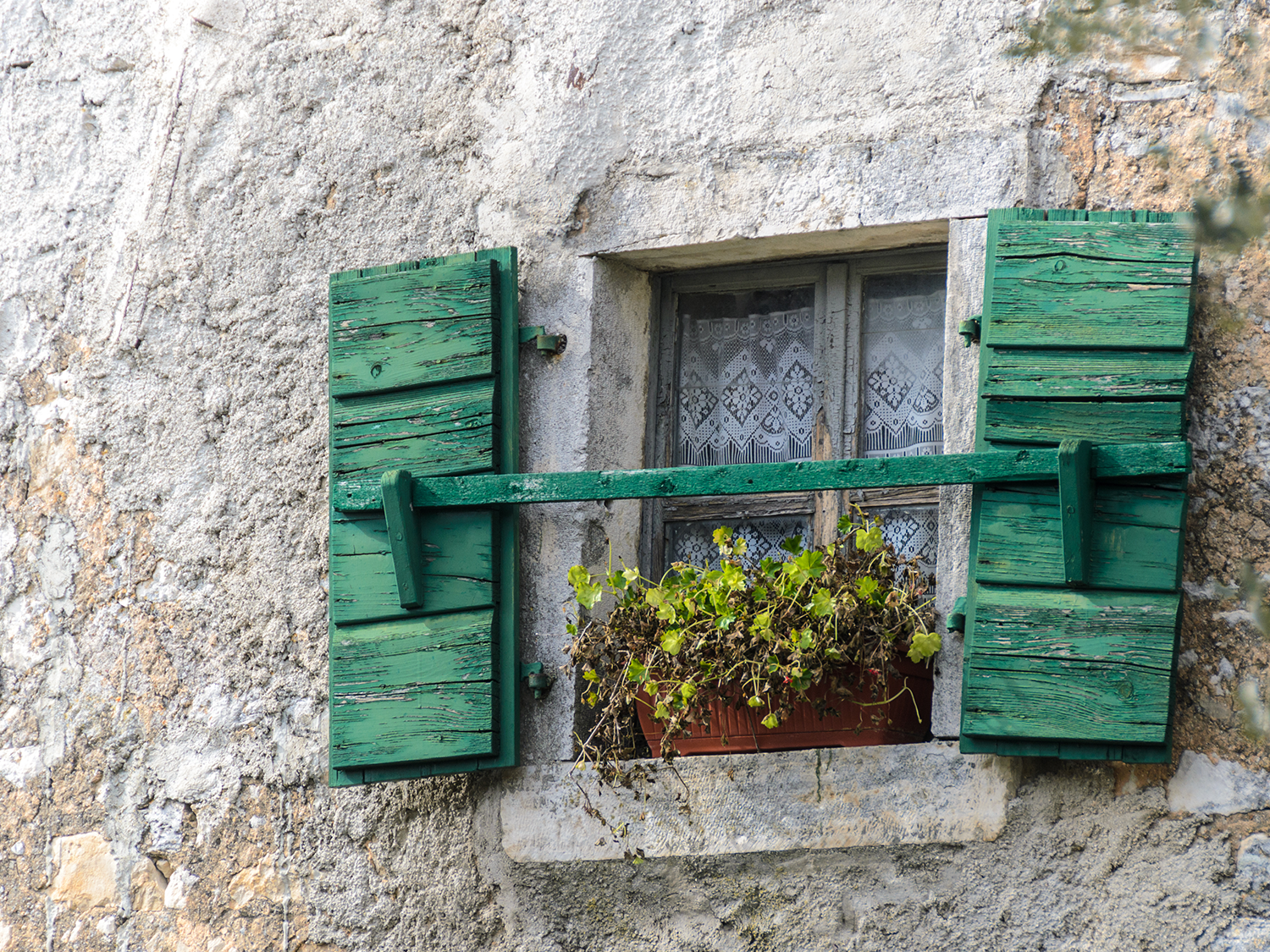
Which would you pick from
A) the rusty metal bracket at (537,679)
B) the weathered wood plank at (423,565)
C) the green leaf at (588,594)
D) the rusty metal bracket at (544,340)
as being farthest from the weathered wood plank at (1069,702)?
the rusty metal bracket at (544,340)

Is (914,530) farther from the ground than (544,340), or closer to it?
closer to it

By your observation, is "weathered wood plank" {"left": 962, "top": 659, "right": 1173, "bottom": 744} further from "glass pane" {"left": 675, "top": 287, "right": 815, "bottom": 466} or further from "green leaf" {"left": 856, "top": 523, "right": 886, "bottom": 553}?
"glass pane" {"left": 675, "top": 287, "right": 815, "bottom": 466}

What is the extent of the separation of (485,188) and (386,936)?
150cm

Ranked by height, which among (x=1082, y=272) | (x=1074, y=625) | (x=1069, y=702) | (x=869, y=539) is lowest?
(x=1069, y=702)

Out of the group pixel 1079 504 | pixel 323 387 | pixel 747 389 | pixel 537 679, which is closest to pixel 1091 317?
pixel 1079 504

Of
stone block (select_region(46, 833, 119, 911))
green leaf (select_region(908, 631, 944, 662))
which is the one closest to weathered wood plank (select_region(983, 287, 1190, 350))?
green leaf (select_region(908, 631, 944, 662))

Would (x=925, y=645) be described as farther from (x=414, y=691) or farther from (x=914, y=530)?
A: (x=414, y=691)

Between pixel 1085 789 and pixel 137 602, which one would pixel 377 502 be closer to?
pixel 137 602

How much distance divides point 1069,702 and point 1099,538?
0.89 ft

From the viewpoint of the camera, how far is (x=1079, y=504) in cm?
233

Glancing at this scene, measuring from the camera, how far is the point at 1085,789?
7.92 feet

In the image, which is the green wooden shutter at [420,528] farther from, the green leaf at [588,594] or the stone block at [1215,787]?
the stone block at [1215,787]

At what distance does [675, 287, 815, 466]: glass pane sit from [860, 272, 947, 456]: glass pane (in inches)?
4.9

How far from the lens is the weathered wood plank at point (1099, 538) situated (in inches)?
92.5
